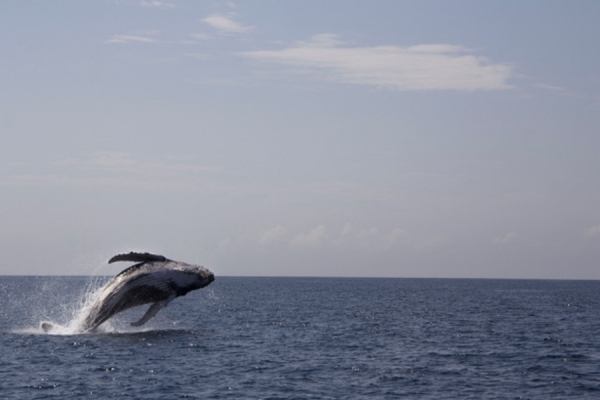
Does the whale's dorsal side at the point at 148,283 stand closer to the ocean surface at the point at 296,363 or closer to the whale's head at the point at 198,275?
the whale's head at the point at 198,275

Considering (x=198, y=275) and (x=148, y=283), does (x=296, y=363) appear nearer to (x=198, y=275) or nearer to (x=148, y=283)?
(x=198, y=275)

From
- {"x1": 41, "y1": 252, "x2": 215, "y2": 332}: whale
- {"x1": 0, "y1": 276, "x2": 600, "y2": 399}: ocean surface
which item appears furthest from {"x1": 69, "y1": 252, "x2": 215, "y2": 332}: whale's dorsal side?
{"x1": 0, "y1": 276, "x2": 600, "y2": 399}: ocean surface

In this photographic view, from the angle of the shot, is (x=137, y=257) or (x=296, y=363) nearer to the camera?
(x=137, y=257)

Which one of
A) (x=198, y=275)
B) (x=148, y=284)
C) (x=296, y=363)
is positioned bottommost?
(x=296, y=363)

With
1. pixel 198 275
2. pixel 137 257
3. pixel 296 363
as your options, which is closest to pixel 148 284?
pixel 137 257

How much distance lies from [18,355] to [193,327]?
65.0 ft

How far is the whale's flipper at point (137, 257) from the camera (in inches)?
1419

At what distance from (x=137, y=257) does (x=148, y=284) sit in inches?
57.5

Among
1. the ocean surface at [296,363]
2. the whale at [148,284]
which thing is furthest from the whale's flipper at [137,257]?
the ocean surface at [296,363]

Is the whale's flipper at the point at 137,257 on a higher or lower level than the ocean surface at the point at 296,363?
higher

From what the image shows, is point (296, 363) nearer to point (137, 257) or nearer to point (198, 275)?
point (198, 275)

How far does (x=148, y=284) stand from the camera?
3709 cm

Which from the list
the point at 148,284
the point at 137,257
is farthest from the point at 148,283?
the point at 137,257

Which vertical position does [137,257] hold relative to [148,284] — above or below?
above
